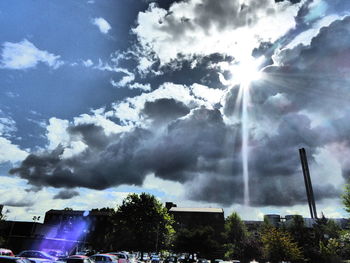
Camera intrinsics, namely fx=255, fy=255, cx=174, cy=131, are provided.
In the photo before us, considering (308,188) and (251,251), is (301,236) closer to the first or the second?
(251,251)

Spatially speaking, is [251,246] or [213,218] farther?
[213,218]

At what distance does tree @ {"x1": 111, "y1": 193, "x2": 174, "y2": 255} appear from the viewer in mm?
54969

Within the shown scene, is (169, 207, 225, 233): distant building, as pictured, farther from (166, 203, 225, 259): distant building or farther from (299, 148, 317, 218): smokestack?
(299, 148, 317, 218): smokestack

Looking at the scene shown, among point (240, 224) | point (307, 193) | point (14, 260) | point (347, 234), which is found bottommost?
point (14, 260)

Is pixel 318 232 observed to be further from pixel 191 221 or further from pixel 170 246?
pixel 191 221

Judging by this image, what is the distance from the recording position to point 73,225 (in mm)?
113688

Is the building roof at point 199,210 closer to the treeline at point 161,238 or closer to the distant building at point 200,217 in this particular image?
the distant building at point 200,217

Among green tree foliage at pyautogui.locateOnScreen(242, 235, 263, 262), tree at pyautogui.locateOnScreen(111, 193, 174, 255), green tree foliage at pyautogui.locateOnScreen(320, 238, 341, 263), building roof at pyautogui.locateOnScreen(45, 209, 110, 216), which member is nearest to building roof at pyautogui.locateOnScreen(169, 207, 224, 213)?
building roof at pyautogui.locateOnScreen(45, 209, 110, 216)

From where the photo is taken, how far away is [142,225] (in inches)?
2215

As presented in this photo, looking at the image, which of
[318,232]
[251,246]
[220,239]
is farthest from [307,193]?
[251,246]

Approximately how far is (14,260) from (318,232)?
253ft

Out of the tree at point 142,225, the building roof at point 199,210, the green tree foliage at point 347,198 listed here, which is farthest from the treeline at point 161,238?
the building roof at point 199,210

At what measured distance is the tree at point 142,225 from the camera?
54969 millimetres

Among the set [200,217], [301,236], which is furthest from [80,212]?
[301,236]
